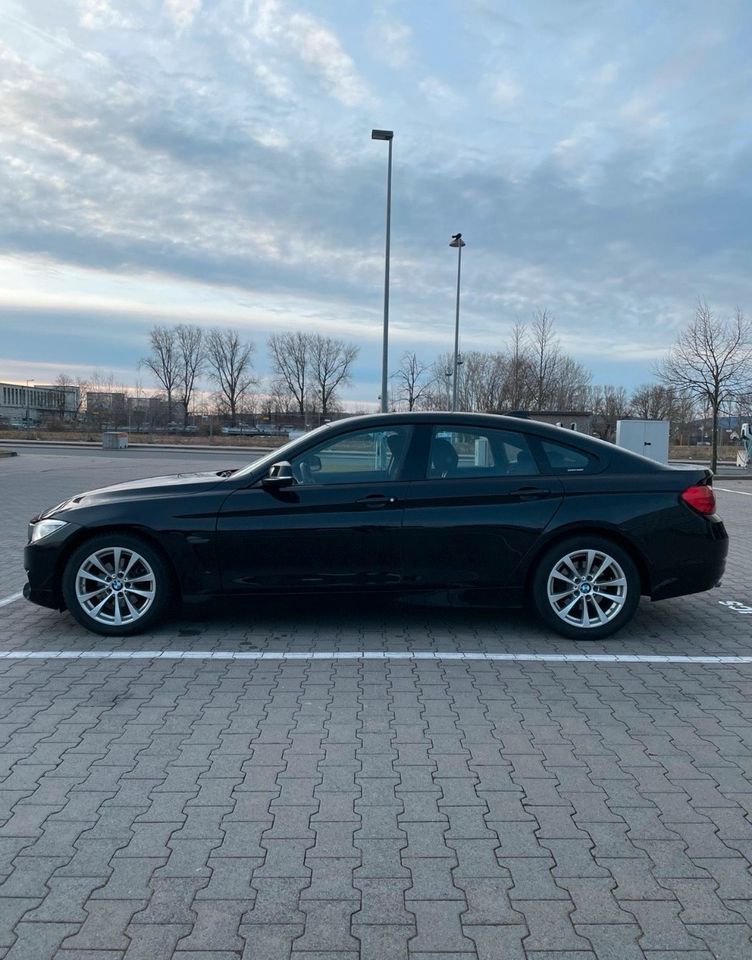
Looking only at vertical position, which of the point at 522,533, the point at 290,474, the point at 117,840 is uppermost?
the point at 290,474

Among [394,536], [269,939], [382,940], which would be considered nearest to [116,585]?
[394,536]

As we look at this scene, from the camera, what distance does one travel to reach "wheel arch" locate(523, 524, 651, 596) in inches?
229

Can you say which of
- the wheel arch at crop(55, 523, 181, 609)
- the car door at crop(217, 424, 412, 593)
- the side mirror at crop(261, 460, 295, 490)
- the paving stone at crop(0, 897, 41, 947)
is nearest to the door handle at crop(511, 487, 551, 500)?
the car door at crop(217, 424, 412, 593)

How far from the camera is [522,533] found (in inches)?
227

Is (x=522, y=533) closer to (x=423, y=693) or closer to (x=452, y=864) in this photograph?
(x=423, y=693)

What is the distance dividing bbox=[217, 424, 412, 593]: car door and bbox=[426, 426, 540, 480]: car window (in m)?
0.36

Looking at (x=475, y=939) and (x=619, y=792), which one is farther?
(x=619, y=792)

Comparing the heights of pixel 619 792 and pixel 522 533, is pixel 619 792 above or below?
below

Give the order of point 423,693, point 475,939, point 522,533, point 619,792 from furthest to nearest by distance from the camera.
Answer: point 522,533 → point 423,693 → point 619,792 → point 475,939

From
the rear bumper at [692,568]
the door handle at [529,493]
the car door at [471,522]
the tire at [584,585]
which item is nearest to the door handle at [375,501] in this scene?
the car door at [471,522]

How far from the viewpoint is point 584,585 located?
19.1 feet

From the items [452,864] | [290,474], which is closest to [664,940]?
[452,864]

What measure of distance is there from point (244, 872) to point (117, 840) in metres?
0.56

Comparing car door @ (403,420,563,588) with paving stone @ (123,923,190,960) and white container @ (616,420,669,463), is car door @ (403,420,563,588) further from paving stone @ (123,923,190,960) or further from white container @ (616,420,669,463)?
white container @ (616,420,669,463)
